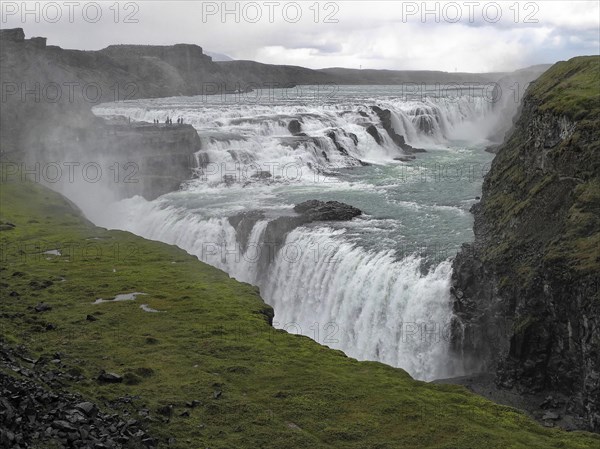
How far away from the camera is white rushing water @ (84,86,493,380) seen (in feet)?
128

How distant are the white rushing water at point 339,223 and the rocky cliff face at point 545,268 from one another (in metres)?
2.02

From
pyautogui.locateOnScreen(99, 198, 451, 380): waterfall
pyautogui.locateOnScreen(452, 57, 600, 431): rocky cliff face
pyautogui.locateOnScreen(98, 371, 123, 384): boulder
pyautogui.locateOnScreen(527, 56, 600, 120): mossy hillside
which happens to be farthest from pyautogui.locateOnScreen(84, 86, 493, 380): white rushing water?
pyautogui.locateOnScreen(98, 371, 123, 384): boulder

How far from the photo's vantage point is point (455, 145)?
9762 cm

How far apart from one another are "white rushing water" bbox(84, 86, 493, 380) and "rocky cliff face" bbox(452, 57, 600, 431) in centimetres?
202

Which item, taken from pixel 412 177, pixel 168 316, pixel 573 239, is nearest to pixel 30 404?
pixel 168 316

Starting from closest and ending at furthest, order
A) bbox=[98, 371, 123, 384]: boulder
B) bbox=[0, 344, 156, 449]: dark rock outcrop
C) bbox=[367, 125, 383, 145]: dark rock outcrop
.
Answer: bbox=[0, 344, 156, 449]: dark rock outcrop, bbox=[98, 371, 123, 384]: boulder, bbox=[367, 125, 383, 145]: dark rock outcrop

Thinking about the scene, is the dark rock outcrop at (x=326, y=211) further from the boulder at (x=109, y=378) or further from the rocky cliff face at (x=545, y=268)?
the boulder at (x=109, y=378)

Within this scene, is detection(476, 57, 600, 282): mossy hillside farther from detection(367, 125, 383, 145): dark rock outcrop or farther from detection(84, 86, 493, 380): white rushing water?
detection(367, 125, 383, 145): dark rock outcrop

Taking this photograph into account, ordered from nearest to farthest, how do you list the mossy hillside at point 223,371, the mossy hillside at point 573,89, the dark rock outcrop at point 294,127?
the mossy hillside at point 223,371 < the mossy hillside at point 573,89 < the dark rock outcrop at point 294,127

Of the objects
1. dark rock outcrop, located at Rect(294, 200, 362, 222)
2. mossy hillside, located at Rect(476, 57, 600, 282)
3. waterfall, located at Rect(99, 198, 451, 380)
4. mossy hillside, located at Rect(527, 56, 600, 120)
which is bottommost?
waterfall, located at Rect(99, 198, 451, 380)

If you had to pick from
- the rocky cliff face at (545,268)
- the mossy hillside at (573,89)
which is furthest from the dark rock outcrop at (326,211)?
the mossy hillside at (573,89)

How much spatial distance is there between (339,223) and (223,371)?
937 inches

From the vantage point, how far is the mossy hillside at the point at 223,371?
76.2 ft

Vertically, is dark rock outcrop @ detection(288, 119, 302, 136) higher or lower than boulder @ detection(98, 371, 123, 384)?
higher
